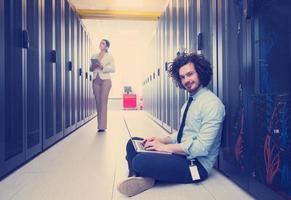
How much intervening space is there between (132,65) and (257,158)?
1278cm

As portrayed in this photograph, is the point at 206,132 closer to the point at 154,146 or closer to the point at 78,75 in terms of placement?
the point at 154,146

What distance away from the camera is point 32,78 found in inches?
107

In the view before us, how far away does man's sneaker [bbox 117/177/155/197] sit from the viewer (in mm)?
1687

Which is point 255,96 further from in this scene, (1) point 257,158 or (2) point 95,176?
(2) point 95,176

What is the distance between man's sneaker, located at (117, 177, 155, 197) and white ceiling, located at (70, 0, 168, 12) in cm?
607

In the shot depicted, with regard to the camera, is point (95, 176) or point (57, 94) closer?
A: point (95, 176)

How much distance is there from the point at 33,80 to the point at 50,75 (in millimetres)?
580

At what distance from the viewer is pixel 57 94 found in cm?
365

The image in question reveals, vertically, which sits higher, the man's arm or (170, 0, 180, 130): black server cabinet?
(170, 0, 180, 130): black server cabinet

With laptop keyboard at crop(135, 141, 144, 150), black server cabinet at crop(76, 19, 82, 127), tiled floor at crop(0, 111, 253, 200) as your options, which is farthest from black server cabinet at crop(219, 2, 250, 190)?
black server cabinet at crop(76, 19, 82, 127)

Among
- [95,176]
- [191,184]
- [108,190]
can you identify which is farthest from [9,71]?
[191,184]

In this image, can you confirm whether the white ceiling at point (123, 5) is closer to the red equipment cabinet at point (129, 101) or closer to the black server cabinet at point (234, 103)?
the black server cabinet at point (234, 103)

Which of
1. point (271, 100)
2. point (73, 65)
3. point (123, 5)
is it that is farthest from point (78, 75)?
point (271, 100)

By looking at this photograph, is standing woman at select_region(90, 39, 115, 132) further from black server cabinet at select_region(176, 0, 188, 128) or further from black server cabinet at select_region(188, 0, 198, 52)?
black server cabinet at select_region(188, 0, 198, 52)
